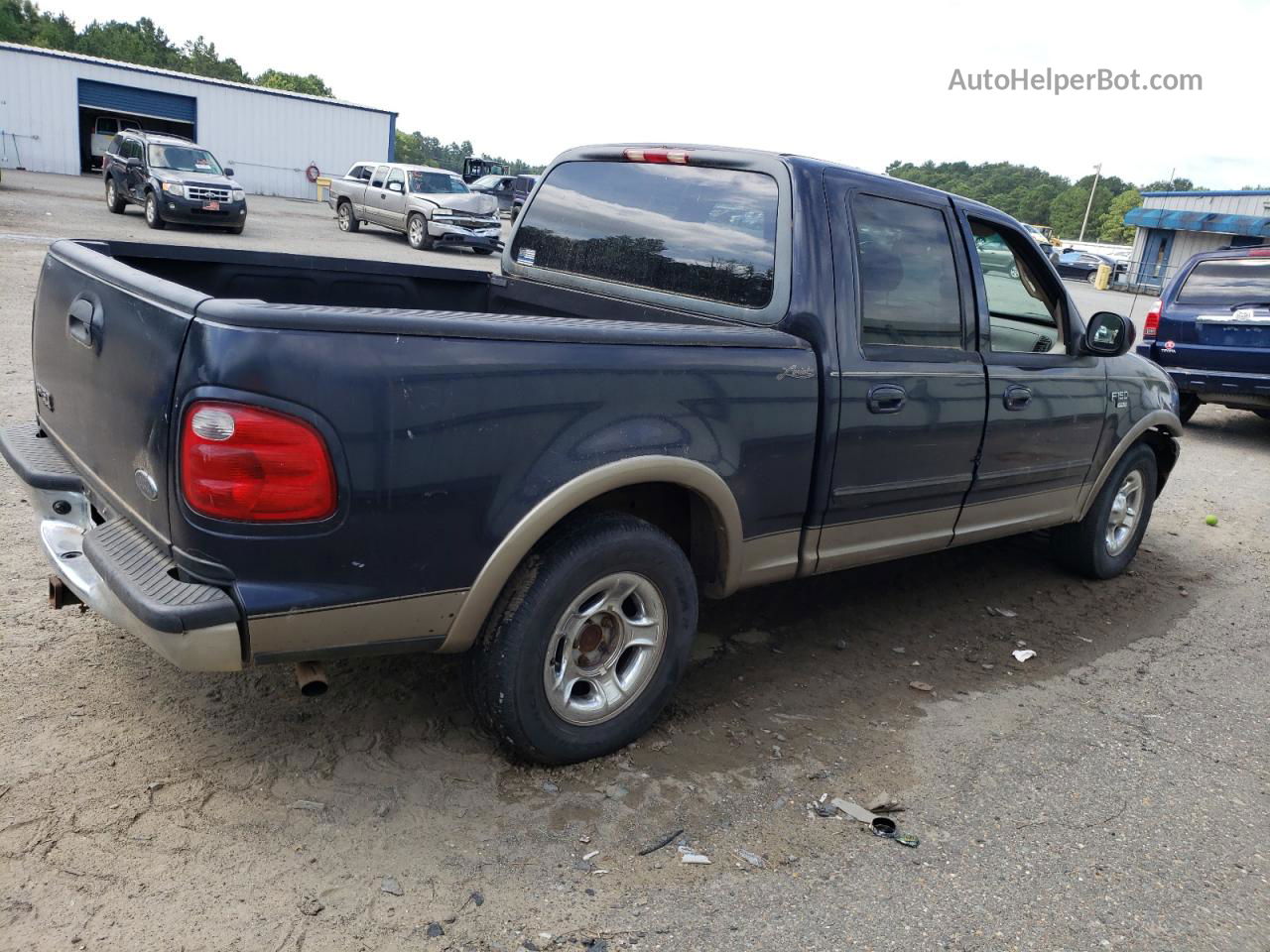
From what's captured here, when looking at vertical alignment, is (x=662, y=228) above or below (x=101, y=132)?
below

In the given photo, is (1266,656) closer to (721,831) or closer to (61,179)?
(721,831)

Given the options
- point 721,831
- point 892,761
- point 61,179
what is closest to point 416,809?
point 721,831

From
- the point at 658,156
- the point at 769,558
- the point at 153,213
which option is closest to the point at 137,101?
the point at 153,213

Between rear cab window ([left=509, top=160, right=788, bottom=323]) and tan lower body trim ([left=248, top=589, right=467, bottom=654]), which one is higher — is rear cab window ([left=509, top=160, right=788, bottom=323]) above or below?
above

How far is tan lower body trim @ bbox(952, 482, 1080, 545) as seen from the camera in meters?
4.35

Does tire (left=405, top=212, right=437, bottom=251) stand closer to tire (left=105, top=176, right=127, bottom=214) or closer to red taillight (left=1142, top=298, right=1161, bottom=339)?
tire (left=105, top=176, right=127, bottom=214)

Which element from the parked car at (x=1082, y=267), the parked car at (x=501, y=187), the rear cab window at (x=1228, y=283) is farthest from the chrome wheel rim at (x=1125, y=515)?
the parked car at (x=1082, y=267)

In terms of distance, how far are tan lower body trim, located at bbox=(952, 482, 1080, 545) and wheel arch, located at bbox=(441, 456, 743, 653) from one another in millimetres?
1442

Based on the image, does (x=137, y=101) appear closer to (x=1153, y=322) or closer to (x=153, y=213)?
(x=153, y=213)

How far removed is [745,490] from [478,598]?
1011mm

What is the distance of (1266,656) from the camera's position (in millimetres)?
4707

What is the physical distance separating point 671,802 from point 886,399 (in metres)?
1.64

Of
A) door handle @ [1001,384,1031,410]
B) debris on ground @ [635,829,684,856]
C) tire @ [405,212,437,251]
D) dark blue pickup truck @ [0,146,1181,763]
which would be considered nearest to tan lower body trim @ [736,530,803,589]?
dark blue pickup truck @ [0,146,1181,763]

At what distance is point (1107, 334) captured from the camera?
4.57 metres
